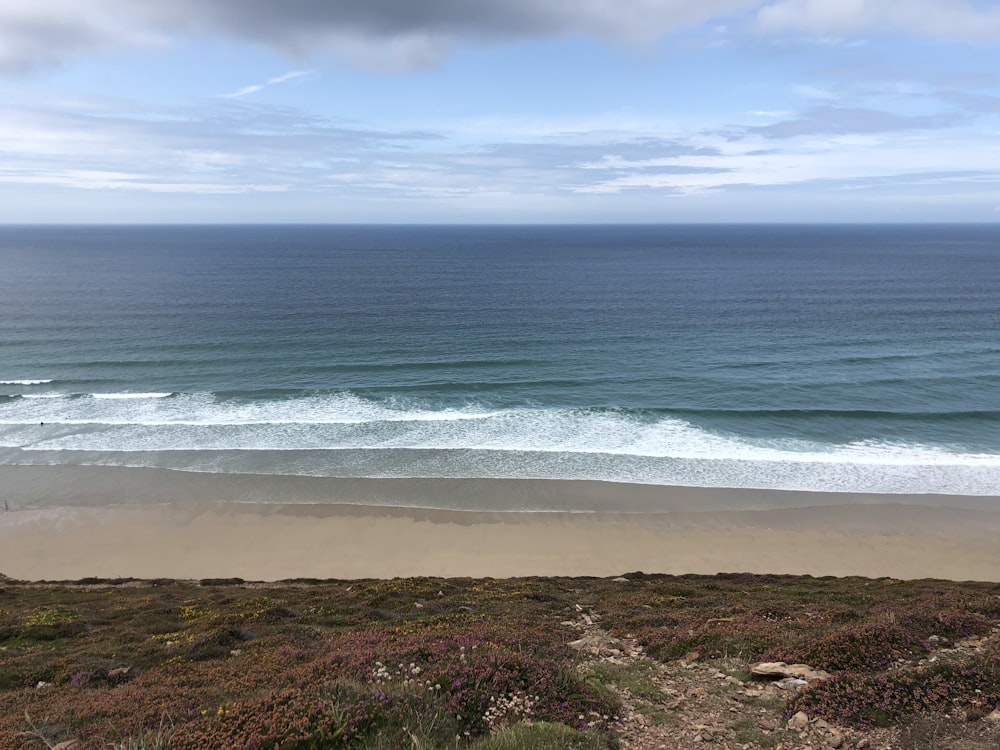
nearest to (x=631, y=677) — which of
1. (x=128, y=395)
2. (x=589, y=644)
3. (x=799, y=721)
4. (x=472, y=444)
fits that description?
(x=589, y=644)

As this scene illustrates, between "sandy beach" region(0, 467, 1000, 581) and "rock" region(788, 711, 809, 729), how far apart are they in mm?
14742

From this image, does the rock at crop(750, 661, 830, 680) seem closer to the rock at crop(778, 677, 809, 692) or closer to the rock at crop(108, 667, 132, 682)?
the rock at crop(778, 677, 809, 692)

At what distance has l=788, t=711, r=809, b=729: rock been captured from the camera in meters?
7.69

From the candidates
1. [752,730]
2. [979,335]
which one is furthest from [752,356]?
[752,730]

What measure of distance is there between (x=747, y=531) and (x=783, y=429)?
40.5 feet

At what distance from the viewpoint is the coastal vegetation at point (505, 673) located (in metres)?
7.18

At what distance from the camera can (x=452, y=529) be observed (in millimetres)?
25828

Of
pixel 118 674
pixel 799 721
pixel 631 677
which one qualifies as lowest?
pixel 118 674

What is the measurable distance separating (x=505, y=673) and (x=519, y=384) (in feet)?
112

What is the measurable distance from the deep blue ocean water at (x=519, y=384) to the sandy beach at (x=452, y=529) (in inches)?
69.9

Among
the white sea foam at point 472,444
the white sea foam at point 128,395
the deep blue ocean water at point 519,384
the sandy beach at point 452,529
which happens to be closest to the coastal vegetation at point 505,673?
the sandy beach at point 452,529

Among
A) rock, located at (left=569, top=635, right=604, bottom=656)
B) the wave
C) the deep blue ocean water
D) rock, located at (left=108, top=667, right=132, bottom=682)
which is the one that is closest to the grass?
rock, located at (left=569, top=635, right=604, bottom=656)

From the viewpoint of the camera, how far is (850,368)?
44.4 m

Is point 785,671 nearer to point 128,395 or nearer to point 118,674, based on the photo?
point 118,674
